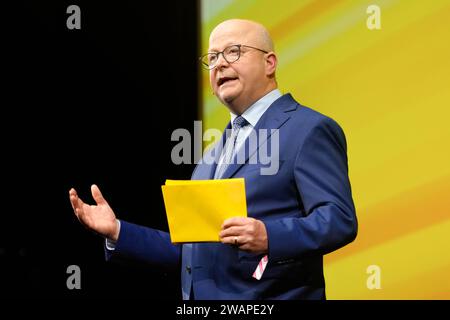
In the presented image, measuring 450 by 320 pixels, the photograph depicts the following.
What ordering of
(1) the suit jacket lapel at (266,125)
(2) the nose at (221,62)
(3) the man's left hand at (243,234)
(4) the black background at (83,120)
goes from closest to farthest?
(3) the man's left hand at (243,234)
(1) the suit jacket lapel at (266,125)
(2) the nose at (221,62)
(4) the black background at (83,120)

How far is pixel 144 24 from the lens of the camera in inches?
120

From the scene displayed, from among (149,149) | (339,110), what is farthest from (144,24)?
(339,110)

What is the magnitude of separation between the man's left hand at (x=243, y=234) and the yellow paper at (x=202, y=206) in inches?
1.7

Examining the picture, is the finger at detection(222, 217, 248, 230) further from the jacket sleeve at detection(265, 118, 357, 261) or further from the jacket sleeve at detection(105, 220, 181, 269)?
the jacket sleeve at detection(105, 220, 181, 269)

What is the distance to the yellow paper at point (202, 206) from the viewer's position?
1.54m

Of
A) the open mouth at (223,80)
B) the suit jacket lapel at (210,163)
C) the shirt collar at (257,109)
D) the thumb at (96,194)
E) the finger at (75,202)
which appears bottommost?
the finger at (75,202)

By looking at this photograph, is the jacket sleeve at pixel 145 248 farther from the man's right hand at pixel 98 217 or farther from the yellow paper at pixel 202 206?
the yellow paper at pixel 202 206

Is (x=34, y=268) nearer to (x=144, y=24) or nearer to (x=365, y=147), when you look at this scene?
(x=144, y=24)

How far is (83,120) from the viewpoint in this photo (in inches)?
119

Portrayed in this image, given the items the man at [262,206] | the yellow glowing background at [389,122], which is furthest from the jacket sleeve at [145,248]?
the yellow glowing background at [389,122]

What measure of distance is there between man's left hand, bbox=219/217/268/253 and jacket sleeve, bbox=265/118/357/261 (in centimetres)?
3

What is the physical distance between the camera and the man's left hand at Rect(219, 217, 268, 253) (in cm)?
149

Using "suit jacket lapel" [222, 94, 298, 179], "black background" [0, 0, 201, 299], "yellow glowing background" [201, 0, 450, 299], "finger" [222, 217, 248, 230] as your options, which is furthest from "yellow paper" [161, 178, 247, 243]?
"black background" [0, 0, 201, 299]

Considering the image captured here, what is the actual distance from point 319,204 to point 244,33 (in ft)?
1.80
